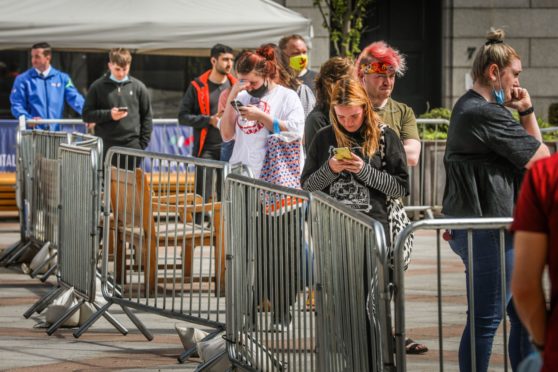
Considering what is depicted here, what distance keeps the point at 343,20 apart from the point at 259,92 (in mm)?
11296

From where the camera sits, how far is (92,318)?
8.09m

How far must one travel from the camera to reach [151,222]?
8219 mm

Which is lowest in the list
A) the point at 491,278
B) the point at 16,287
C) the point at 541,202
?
the point at 16,287

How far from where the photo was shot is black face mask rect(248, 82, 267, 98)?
8336mm

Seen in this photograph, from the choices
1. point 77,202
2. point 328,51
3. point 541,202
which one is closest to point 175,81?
point 328,51

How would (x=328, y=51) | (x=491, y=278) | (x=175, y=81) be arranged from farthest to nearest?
(x=328, y=51) < (x=175, y=81) < (x=491, y=278)

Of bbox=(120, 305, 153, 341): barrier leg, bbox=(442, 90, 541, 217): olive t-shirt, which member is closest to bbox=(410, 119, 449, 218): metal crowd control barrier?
bbox=(120, 305, 153, 341): barrier leg

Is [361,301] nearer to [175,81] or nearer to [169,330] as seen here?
[169,330]

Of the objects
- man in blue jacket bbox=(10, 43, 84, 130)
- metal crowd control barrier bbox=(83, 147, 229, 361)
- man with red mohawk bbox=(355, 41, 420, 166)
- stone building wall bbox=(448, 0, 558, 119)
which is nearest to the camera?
man with red mohawk bbox=(355, 41, 420, 166)

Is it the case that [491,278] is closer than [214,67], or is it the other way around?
[491,278]

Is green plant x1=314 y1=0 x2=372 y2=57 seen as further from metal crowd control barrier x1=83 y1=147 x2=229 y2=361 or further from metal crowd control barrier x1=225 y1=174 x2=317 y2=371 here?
metal crowd control barrier x1=225 y1=174 x2=317 y2=371

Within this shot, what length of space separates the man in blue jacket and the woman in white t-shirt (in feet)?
22.0

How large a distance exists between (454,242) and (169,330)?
3155 mm

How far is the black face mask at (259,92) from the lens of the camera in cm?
834
